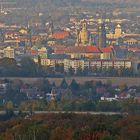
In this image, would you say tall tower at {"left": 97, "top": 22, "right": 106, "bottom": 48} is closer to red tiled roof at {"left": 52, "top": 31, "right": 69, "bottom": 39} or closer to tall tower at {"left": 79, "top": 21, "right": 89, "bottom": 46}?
tall tower at {"left": 79, "top": 21, "right": 89, "bottom": 46}

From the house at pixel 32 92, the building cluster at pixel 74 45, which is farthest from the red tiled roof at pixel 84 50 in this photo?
the house at pixel 32 92

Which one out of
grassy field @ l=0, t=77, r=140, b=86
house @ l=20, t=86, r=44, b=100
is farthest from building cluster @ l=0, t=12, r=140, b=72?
house @ l=20, t=86, r=44, b=100

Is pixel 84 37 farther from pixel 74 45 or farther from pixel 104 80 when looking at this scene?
pixel 104 80

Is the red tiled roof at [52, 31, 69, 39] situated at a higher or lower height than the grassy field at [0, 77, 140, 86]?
lower

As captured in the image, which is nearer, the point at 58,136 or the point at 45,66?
the point at 58,136

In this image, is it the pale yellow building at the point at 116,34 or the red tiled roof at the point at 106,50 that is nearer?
the red tiled roof at the point at 106,50

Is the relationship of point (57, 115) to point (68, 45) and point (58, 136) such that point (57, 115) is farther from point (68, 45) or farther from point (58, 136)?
point (68, 45)

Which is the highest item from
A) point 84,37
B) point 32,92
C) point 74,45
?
point 32,92

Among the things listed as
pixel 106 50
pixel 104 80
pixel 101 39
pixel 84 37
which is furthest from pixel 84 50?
pixel 104 80

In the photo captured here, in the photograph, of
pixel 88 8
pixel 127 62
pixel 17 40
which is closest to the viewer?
pixel 127 62

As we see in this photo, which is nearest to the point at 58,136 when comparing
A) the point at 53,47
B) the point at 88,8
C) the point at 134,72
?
the point at 134,72

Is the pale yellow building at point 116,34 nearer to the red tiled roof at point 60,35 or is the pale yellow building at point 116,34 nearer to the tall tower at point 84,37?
the red tiled roof at point 60,35
